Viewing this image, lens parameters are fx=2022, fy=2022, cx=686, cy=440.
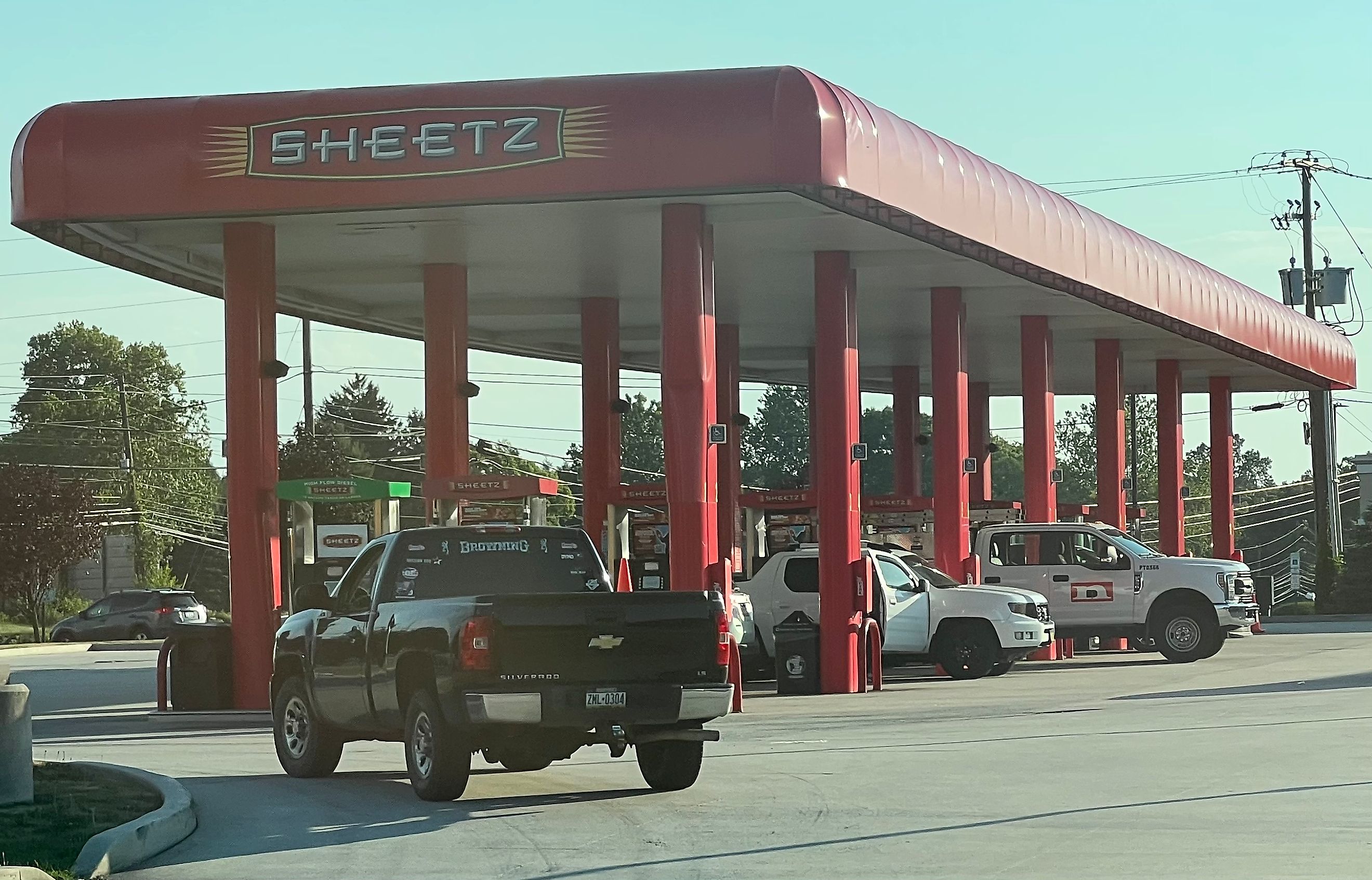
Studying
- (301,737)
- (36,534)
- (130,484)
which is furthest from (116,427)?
(301,737)

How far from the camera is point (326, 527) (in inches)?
1025

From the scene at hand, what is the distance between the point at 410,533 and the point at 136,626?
147ft

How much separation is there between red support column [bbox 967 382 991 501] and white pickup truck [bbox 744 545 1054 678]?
78.4 ft

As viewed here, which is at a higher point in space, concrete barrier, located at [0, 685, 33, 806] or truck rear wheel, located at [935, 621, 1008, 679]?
concrete barrier, located at [0, 685, 33, 806]

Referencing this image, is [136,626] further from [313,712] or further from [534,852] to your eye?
[534,852]

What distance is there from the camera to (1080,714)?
70.0 ft

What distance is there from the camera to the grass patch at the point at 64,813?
1124 centimetres

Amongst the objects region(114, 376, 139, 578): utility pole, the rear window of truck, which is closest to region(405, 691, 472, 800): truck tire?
the rear window of truck

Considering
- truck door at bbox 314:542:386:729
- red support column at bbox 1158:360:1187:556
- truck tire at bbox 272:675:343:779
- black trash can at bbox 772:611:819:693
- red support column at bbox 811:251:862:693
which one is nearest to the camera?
truck door at bbox 314:542:386:729

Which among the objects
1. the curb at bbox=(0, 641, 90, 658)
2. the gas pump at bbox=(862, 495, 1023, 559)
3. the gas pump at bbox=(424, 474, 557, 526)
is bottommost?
the curb at bbox=(0, 641, 90, 658)

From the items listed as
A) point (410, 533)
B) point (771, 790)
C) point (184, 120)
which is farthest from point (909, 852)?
point (184, 120)

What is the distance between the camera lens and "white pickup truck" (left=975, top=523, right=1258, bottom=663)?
103ft

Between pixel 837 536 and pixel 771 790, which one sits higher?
pixel 837 536

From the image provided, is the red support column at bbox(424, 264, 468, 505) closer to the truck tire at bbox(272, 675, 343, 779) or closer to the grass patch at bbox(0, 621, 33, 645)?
the truck tire at bbox(272, 675, 343, 779)
